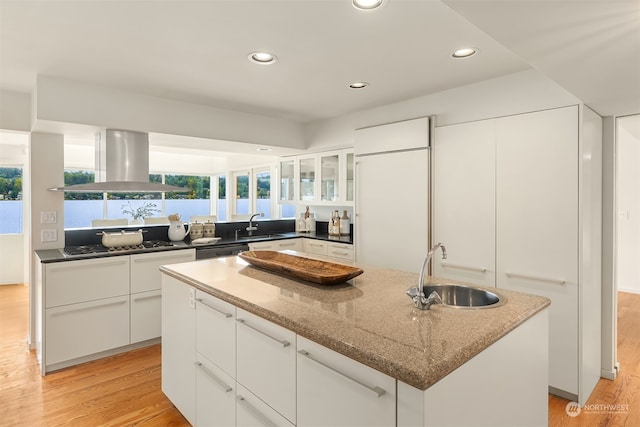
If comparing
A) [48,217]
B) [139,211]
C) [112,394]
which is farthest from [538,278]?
[139,211]

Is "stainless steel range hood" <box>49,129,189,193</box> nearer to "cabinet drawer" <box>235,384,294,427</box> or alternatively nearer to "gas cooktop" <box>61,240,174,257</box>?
"gas cooktop" <box>61,240,174,257</box>

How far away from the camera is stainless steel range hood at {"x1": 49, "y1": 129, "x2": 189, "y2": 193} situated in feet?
10.2

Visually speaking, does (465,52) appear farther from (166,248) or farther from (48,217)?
(48,217)

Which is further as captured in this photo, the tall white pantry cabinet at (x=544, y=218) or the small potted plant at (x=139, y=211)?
the small potted plant at (x=139, y=211)

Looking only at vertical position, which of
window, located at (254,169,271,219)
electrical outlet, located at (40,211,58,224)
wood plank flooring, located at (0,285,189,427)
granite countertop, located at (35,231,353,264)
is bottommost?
Result: wood plank flooring, located at (0,285,189,427)

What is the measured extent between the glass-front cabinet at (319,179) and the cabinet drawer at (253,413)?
8.68 ft

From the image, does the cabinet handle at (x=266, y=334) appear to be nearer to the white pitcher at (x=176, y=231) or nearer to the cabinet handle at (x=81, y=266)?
the cabinet handle at (x=81, y=266)

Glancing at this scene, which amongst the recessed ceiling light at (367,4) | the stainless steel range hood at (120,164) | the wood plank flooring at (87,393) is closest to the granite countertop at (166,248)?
the stainless steel range hood at (120,164)

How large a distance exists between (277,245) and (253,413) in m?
2.78

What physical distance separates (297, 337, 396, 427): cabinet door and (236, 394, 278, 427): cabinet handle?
9.0 inches

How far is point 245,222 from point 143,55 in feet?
8.90

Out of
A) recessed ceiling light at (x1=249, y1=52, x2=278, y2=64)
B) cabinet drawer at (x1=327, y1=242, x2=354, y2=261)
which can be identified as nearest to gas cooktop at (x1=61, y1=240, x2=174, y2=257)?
cabinet drawer at (x1=327, y1=242, x2=354, y2=261)

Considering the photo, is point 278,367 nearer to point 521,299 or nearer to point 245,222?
point 521,299

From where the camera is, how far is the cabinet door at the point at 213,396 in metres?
1.74
